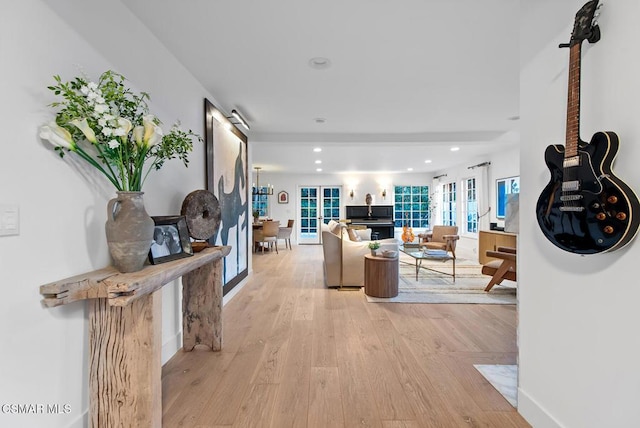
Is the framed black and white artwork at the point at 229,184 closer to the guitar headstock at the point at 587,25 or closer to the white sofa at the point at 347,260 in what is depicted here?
the white sofa at the point at 347,260

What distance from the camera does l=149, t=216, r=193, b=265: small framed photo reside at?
5.44 ft

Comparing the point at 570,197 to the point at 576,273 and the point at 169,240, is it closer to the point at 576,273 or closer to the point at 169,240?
the point at 576,273

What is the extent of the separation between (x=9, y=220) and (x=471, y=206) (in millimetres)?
7842

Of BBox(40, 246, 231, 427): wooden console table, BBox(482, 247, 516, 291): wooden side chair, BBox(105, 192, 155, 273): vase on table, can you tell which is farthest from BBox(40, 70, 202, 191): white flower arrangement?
BBox(482, 247, 516, 291): wooden side chair

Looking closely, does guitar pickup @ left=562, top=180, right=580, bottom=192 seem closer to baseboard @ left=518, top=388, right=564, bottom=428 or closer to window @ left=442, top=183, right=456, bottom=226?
baseboard @ left=518, top=388, right=564, bottom=428

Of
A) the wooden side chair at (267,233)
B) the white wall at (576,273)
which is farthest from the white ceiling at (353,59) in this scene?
the wooden side chair at (267,233)

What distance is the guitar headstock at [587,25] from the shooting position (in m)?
1.18

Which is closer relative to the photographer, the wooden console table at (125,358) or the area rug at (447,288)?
the wooden console table at (125,358)

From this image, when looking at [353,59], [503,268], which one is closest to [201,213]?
[353,59]

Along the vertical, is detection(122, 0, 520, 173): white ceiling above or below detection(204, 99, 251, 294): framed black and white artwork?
above

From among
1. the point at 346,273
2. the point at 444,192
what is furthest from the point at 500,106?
the point at 444,192

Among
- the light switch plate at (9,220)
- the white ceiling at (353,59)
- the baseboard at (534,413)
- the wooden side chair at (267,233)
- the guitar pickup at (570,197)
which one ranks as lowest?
the baseboard at (534,413)

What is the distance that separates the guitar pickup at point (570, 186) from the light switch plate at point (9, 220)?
2.25 meters

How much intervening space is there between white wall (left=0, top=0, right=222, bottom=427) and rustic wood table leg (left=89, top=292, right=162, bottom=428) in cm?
11
